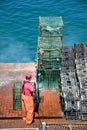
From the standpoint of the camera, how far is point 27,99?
11.6 meters

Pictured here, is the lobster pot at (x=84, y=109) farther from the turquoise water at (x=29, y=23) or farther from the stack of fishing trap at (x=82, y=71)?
the turquoise water at (x=29, y=23)

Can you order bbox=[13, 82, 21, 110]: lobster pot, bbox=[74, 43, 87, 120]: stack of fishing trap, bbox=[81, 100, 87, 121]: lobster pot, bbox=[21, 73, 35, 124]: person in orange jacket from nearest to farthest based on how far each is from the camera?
1. bbox=[21, 73, 35, 124]: person in orange jacket
2. bbox=[81, 100, 87, 121]: lobster pot
3. bbox=[74, 43, 87, 120]: stack of fishing trap
4. bbox=[13, 82, 21, 110]: lobster pot

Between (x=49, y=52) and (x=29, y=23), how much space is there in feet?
31.6

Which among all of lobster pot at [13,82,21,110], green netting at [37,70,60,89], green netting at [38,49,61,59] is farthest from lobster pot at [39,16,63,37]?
lobster pot at [13,82,21,110]

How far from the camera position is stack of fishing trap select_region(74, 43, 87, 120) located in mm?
12598

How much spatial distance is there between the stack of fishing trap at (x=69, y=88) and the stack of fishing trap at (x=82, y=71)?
0.20 m

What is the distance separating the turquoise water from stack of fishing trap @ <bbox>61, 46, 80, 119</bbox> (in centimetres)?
546

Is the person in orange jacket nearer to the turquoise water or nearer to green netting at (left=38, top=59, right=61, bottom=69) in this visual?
green netting at (left=38, top=59, right=61, bottom=69)

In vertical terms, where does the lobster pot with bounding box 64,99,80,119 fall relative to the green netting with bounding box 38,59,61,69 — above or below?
below

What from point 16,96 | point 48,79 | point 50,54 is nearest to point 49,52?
point 50,54

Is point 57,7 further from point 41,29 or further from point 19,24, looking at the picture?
point 41,29

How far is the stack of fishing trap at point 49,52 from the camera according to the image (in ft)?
46.6

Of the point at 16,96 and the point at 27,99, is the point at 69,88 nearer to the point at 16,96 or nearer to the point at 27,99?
the point at 16,96

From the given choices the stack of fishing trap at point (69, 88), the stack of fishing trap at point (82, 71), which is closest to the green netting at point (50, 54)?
the stack of fishing trap at point (69, 88)
